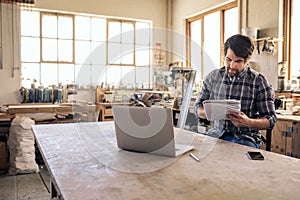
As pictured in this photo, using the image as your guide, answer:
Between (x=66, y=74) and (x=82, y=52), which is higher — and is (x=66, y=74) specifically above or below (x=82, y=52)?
below

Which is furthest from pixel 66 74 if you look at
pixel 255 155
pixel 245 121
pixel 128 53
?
pixel 255 155

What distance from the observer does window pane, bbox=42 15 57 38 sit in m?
5.16

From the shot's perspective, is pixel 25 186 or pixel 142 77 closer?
pixel 25 186

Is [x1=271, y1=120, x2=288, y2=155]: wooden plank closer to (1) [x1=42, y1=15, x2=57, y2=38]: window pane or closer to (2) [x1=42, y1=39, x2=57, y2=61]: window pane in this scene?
(2) [x1=42, y1=39, x2=57, y2=61]: window pane

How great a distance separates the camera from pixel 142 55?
6.14m

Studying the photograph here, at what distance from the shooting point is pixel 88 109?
4480 mm

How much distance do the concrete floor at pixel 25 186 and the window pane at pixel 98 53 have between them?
2808mm

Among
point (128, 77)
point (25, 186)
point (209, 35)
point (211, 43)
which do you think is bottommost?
point (25, 186)

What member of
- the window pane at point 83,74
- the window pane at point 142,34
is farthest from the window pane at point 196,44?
the window pane at point 83,74

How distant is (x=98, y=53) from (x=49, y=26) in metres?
1.02

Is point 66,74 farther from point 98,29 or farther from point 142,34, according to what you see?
point 142,34

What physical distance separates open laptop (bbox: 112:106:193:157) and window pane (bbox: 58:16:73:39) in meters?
4.38

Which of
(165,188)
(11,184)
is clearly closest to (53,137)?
(165,188)

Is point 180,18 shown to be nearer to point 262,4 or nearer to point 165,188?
point 262,4
